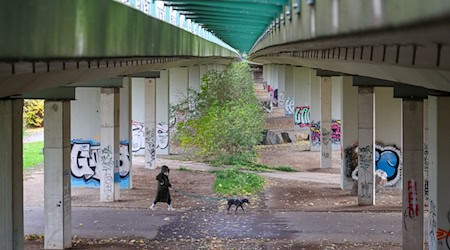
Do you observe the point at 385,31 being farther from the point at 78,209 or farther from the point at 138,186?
the point at 138,186

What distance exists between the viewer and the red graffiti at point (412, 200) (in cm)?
1981

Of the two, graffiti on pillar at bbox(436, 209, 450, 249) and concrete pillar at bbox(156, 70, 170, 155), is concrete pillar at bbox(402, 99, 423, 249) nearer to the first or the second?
graffiti on pillar at bbox(436, 209, 450, 249)

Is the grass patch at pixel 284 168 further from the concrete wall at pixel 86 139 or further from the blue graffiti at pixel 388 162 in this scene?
the concrete wall at pixel 86 139

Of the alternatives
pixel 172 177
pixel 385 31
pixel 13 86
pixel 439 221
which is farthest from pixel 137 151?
pixel 385 31

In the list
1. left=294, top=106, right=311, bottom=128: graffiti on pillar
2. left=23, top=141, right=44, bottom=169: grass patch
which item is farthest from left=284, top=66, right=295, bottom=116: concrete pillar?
left=23, top=141, right=44, bottom=169: grass patch

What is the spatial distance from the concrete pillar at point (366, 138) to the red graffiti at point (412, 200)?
760 cm

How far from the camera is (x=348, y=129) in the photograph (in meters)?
31.6

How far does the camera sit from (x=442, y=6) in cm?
315

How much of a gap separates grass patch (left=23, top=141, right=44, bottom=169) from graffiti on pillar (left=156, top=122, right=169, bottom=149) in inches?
271

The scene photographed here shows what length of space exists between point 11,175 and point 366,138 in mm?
15971

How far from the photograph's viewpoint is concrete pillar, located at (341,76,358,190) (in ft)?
102

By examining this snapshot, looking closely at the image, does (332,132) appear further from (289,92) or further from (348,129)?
(289,92)

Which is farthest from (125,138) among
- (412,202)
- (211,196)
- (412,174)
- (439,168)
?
(439,168)

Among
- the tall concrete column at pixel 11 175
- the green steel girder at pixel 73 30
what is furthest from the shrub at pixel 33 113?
the green steel girder at pixel 73 30
